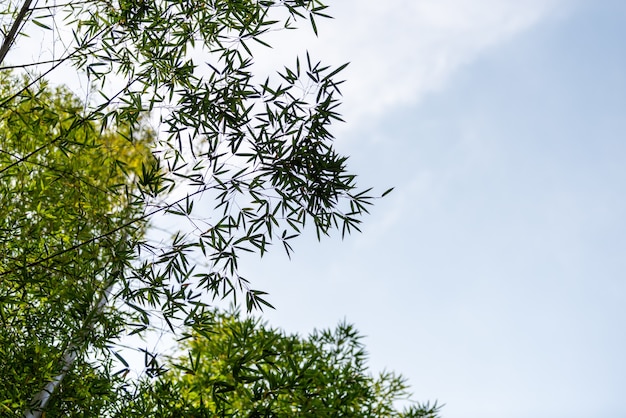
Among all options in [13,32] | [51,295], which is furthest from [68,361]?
[13,32]

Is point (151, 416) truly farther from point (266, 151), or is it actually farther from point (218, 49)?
point (218, 49)

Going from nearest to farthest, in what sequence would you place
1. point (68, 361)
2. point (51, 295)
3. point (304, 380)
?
point (51, 295)
point (68, 361)
point (304, 380)

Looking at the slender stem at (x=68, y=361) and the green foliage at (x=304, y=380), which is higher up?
the green foliage at (x=304, y=380)

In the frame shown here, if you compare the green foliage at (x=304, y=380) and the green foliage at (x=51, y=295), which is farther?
the green foliage at (x=304, y=380)

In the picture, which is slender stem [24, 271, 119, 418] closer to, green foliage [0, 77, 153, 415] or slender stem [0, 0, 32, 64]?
green foliage [0, 77, 153, 415]

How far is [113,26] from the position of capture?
11.8ft

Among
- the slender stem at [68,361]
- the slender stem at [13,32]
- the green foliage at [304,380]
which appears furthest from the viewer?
the green foliage at [304,380]

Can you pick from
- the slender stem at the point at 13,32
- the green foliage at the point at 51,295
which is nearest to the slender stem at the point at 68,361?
the green foliage at the point at 51,295

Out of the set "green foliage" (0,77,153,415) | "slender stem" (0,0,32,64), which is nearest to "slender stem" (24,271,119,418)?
"green foliage" (0,77,153,415)

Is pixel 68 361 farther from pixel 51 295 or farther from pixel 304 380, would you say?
pixel 304 380

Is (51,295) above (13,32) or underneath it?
underneath

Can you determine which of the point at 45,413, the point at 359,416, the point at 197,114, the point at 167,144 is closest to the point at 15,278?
the point at 45,413

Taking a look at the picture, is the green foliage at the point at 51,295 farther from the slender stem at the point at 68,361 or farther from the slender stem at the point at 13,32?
the slender stem at the point at 13,32

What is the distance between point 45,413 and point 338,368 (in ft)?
12.8
